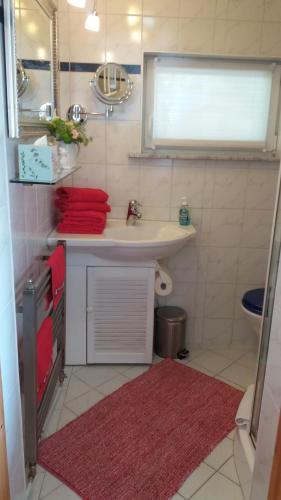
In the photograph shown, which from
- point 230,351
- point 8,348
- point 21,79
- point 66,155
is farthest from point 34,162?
point 230,351

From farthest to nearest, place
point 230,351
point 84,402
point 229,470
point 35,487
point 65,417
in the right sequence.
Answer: point 230,351 < point 84,402 < point 65,417 < point 229,470 < point 35,487

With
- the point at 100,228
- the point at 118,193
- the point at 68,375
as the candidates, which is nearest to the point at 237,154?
the point at 118,193

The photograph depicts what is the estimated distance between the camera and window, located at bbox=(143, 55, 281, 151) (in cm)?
239

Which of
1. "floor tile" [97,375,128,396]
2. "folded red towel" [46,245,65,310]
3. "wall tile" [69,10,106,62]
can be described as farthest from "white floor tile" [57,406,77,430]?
"wall tile" [69,10,106,62]

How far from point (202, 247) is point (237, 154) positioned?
0.64m

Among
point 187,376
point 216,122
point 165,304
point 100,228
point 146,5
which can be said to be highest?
point 146,5

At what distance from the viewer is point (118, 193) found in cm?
255

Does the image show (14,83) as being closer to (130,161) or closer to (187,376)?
(130,161)

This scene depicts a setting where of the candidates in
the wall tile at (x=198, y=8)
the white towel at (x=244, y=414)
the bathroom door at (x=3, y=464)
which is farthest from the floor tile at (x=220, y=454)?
the wall tile at (x=198, y=8)

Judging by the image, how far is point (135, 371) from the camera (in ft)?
8.11

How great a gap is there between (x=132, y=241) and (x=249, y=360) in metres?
1.22

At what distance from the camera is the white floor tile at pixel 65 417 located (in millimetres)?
1998

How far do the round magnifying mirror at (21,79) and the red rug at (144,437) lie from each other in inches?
61.9

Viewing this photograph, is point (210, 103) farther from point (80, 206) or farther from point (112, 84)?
point (80, 206)
